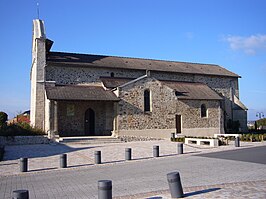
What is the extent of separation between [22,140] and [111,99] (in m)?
7.69

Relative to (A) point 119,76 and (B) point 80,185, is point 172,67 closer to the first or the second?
(A) point 119,76

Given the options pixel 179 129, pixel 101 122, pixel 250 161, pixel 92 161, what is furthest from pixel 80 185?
pixel 179 129

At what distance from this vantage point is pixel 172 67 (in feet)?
108

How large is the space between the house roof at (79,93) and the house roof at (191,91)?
7478 millimetres

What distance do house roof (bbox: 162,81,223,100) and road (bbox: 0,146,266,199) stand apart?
17133 mm

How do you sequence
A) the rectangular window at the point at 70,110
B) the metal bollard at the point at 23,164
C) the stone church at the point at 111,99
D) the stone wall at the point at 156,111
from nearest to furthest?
the metal bollard at the point at 23,164 → the stone church at the point at 111,99 → the rectangular window at the point at 70,110 → the stone wall at the point at 156,111

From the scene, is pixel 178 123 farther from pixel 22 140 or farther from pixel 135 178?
pixel 135 178

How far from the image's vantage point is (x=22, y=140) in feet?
65.7

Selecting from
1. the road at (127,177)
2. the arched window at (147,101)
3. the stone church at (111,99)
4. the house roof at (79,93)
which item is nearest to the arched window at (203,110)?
the stone church at (111,99)

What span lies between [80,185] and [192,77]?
27170 mm

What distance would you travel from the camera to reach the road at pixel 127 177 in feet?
23.5

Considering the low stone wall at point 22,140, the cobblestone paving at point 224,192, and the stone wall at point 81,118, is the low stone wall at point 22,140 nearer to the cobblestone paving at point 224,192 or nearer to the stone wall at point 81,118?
the stone wall at point 81,118

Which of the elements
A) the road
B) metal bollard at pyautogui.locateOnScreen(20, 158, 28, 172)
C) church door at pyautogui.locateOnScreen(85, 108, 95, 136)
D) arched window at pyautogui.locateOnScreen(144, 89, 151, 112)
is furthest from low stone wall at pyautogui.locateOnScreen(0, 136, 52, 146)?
the road

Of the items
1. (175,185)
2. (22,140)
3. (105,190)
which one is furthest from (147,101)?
(105,190)
